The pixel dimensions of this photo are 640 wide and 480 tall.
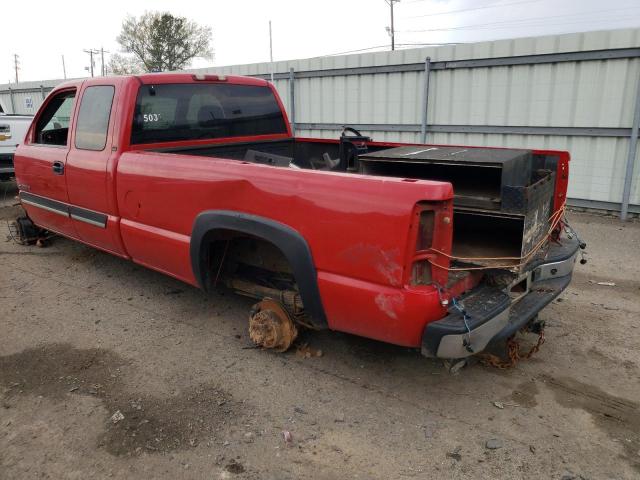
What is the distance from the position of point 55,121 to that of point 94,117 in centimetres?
137

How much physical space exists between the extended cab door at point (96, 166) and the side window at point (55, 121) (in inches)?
24.0

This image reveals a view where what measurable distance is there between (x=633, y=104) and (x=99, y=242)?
7572mm

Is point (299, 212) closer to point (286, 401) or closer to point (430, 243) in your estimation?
point (430, 243)

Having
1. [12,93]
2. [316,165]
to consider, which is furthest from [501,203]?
[12,93]

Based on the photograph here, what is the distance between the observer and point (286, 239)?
118 inches

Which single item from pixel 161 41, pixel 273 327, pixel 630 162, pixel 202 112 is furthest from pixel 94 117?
pixel 161 41

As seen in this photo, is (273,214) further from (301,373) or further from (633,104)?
(633,104)

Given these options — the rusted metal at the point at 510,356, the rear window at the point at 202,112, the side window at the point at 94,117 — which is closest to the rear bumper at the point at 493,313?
the rusted metal at the point at 510,356

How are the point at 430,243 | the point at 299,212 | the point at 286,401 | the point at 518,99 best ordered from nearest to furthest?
the point at 430,243 → the point at 299,212 → the point at 286,401 → the point at 518,99

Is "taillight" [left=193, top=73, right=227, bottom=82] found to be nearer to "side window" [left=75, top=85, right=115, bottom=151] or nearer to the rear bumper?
"side window" [left=75, top=85, right=115, bottom=151]

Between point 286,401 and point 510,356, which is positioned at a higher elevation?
point 510,356

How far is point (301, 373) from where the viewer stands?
136 inches

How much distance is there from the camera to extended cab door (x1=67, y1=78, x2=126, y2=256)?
4.23 meters

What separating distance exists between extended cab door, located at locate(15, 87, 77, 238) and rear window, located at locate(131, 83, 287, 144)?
0.97m
